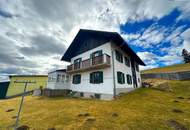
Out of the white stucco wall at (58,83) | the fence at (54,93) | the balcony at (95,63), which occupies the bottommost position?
the fence at (54,93)

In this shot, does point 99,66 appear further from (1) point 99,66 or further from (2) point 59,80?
(2) point 59,80

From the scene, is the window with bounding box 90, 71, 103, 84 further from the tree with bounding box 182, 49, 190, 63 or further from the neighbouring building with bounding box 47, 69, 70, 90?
the tree with bounding box 182, 49, 190, 63

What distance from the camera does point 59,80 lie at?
66.8 ft

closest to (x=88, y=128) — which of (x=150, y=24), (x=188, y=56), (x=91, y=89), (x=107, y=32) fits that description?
(x=91, y=89)

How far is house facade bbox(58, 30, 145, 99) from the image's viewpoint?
13.9 meters

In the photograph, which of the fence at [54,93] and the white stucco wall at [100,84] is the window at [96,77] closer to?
the white stucco wall at [100,84]

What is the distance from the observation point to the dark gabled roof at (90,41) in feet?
48.6

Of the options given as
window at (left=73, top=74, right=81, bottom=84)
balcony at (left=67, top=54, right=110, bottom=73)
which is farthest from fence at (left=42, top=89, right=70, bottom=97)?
balcony at (left=67, top=54, right=110, bottom=73)

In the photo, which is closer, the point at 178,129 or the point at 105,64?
the point at 178,129

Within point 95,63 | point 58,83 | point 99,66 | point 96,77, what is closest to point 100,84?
point 96,77

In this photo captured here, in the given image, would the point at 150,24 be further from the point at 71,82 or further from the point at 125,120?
the point at 71,82

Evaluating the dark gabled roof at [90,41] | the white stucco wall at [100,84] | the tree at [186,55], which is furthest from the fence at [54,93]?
the tree at [186,55]

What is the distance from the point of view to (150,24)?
16250 millimetres

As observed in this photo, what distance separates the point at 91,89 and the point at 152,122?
1027 cm
